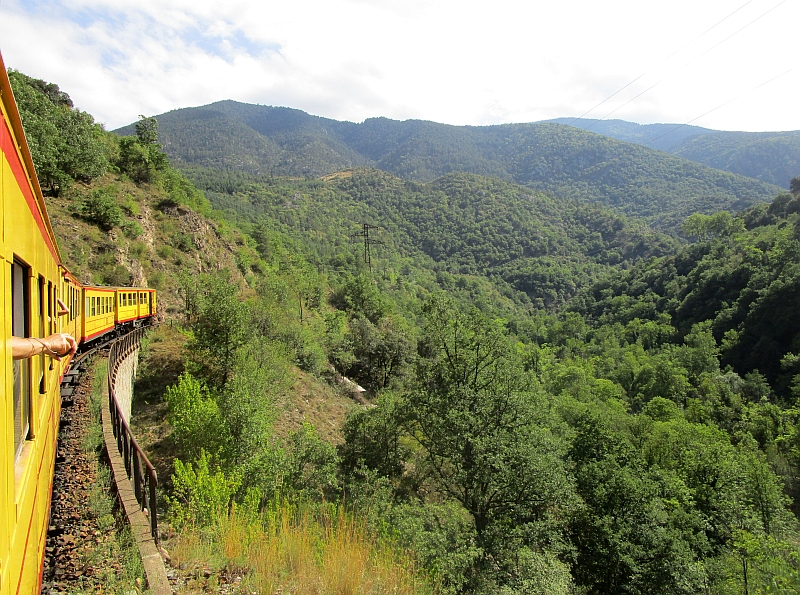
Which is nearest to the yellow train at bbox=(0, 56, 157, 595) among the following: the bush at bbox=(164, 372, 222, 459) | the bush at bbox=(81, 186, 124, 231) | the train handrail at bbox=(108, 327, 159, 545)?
the train handrail at bbox=(108, 327, 159, 545)

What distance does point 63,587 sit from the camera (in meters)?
4.18

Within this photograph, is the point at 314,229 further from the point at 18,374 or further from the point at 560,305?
the point at 18,374

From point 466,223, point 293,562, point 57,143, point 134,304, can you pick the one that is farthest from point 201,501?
point 466,223

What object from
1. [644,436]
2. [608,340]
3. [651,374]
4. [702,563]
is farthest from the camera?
[608,340]

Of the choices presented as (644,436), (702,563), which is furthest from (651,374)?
(702,563)

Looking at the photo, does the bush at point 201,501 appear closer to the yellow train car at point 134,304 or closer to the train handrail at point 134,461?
the train handrail at point 134,461

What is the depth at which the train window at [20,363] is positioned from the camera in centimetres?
278

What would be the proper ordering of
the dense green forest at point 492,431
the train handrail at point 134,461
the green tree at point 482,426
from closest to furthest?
the train handrail at point 134,461
the dense green forest at point 492,431
the green tree at point 482,426

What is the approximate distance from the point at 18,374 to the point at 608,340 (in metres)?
78.7

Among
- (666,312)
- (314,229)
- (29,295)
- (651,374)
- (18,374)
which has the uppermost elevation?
(314,229)

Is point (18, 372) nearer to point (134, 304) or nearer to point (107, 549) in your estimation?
point (107, 549)

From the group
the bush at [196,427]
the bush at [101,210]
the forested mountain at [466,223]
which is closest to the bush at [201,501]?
the bush at [196,427]

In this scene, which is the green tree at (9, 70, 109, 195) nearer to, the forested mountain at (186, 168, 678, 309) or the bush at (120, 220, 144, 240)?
the bush at (120, 220, 144, 240)

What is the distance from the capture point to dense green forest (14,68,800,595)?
468 inches
